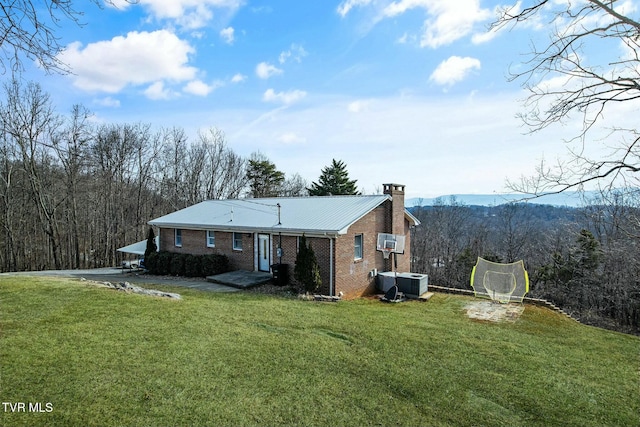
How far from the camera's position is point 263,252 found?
16547 mm

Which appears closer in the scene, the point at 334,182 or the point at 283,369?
the point at 283,369

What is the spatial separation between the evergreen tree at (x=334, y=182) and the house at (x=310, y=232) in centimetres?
1988

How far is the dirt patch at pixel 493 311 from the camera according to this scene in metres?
11.9

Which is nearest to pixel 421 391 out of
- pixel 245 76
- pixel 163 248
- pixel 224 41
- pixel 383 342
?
pixel 383 342

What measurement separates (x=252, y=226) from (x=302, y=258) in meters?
3.64

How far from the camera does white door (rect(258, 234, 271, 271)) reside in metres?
16.3

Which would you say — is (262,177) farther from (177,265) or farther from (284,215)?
(284,215)

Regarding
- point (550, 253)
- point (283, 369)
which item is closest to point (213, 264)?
point (283, 369)

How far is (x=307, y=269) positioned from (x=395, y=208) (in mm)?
6443

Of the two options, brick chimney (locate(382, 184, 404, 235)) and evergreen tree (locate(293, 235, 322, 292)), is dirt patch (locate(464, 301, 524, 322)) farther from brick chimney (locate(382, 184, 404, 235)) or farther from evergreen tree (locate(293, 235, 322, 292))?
evergreen tree (locate(293, 235, 322, 292))

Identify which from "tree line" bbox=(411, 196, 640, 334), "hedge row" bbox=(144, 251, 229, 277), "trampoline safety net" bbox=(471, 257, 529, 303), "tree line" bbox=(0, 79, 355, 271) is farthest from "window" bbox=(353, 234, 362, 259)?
"tree line" bbox=(0, 79, 355, 271)

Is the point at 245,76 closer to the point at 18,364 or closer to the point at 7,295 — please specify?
the point at 7,295

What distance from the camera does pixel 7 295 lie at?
31.1ft

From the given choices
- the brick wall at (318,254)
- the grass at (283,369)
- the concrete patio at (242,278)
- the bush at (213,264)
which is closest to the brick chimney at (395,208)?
the brick wall at (318,254)
